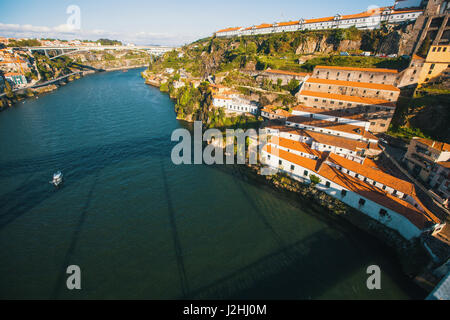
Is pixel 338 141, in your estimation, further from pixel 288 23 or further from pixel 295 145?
pixel 288 23

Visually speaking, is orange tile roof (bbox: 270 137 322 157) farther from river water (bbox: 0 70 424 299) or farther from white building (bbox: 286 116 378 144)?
river water (bbox: 0 70 424 299)

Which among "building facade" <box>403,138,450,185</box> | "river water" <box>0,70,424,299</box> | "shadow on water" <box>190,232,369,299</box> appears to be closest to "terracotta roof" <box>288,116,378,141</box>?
"building facade" <box>403,138,450,185</box>

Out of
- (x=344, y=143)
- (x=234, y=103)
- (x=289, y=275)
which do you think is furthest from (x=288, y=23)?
(x=289, y=275)

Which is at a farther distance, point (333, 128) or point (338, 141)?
point (333, 128)

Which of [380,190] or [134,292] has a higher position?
[380,190]
